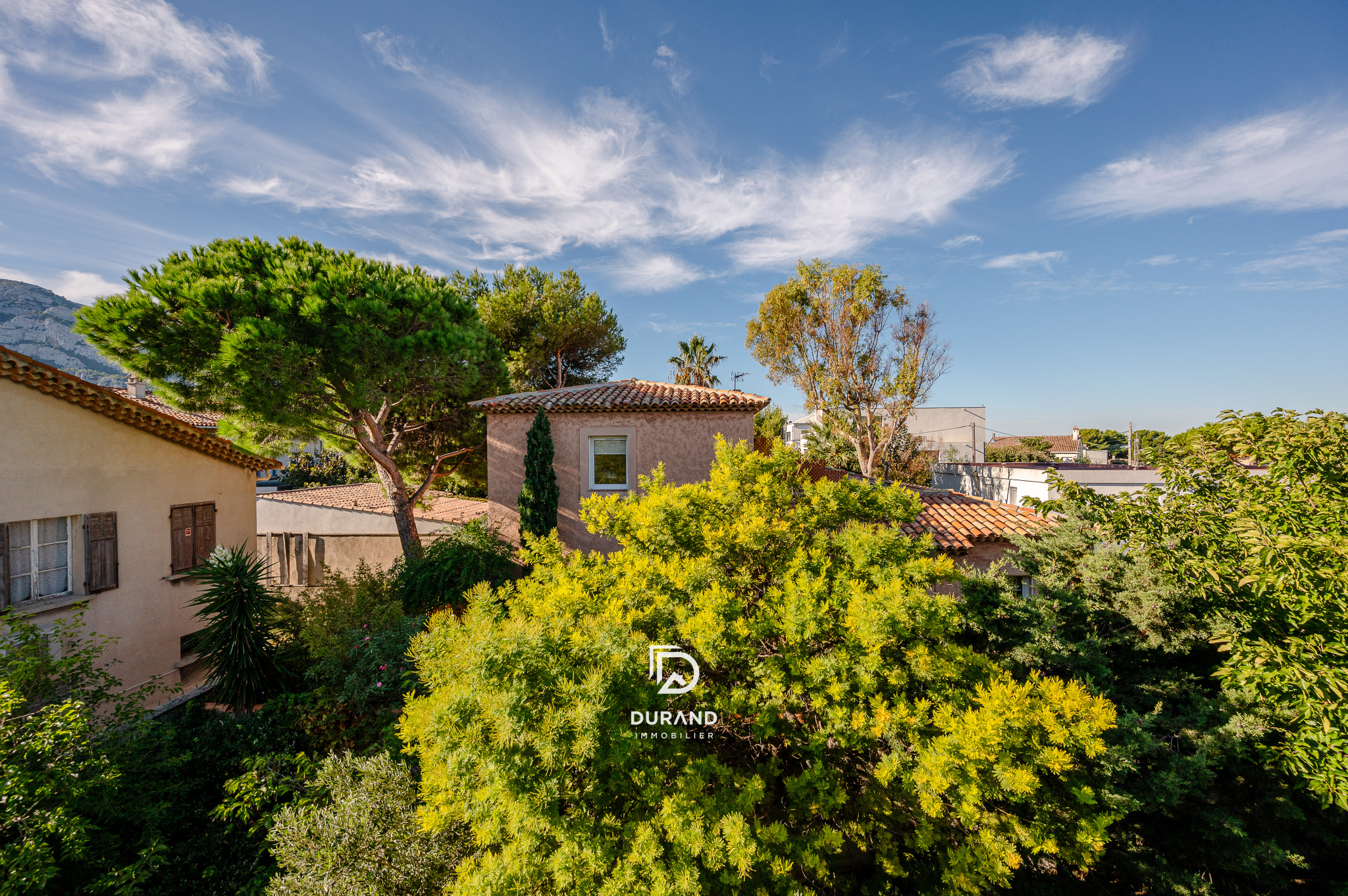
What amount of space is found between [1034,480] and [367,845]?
17204mm

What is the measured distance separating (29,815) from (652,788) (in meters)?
6.39

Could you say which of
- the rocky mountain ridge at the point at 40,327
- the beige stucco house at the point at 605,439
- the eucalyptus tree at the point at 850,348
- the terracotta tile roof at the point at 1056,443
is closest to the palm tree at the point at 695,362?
the eucalyptus tree at the point at 850,348

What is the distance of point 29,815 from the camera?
4.93 metres

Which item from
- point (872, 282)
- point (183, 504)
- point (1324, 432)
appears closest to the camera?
point (1324, 432)

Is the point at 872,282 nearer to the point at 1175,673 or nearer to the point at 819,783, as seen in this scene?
the point at 1175,673

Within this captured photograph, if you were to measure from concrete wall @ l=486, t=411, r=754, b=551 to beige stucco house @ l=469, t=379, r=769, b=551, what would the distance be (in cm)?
2

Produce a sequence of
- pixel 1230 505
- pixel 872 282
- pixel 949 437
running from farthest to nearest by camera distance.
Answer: pixel 949 437 < pixel 872 282 < pixel 1230 505

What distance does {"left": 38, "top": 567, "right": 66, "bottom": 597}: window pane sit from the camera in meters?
8.77

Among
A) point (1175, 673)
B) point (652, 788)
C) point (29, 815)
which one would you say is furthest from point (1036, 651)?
point (29, 815)

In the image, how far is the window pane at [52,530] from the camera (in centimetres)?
879

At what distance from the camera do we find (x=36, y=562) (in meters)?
8.73

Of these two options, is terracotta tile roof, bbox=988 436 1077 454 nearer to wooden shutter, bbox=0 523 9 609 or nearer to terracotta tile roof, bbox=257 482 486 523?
terracotta tile roof, bbox=257 482 486 523

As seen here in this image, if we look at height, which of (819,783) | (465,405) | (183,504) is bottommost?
(819,783)

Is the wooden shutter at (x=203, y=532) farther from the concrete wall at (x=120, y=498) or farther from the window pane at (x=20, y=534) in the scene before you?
the window pane at (x=20, y=534)
